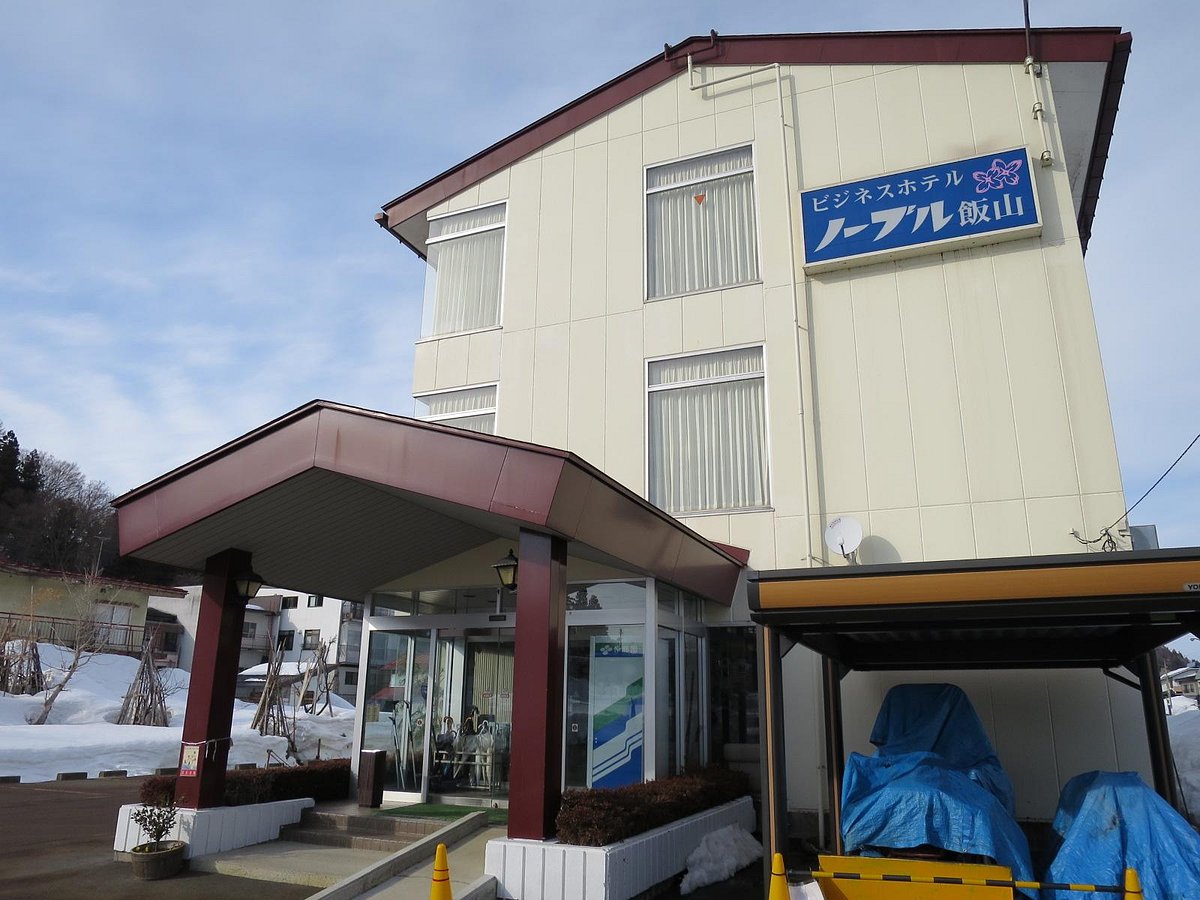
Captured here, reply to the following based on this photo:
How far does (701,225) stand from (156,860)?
11.0 m

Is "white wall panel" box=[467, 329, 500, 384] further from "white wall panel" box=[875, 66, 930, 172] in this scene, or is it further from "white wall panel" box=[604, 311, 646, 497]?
"white wall panel" box=[875, 66, 930, 172]

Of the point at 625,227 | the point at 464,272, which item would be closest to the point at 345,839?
the point at 464,272

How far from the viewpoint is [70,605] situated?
34594mm

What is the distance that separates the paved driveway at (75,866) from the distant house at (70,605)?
19.5 meters

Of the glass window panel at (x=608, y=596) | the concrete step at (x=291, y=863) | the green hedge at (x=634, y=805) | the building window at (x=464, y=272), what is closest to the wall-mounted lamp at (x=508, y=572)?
the glass window panel at (x=608, y=596)

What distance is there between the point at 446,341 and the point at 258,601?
41.1 meters

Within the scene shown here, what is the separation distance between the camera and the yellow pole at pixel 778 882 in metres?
5.43

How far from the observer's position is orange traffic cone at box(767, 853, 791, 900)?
543 centimetres

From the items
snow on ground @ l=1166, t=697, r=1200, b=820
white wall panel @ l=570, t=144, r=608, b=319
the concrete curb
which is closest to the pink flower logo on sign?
white wall panel @ l=570, t=144, r=608, b=319

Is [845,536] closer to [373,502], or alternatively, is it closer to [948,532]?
[948,532]

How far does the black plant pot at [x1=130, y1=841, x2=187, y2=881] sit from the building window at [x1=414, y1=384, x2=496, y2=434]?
7.35m

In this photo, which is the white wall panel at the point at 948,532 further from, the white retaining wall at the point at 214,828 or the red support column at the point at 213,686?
the white retaining wall at the point at 214,828

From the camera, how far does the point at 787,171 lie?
43.4ft

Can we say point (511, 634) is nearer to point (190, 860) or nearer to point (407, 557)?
point (407, 557)
